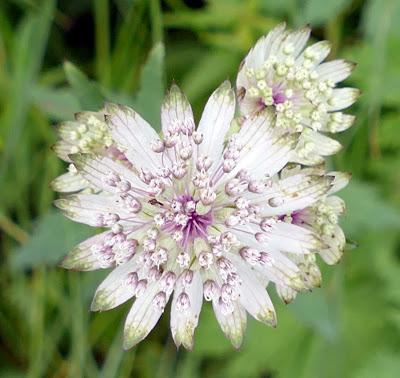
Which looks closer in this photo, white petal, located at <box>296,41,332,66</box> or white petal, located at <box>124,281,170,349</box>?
white petal, located at <box>124,281,170,349</box>

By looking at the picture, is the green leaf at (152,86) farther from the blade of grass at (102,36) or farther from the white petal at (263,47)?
the blade of grass at (102,36)

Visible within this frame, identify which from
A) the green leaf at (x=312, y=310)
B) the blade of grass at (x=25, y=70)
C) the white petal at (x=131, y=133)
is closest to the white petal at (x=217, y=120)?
the white petal at (x=131, y=133)

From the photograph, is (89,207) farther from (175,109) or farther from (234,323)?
(234,323)

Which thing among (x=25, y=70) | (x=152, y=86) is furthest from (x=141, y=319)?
(x=25, y=70)

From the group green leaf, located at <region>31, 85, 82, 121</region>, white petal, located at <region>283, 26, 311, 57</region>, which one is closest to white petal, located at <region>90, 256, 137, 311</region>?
white petal, located at <region>283, 26, 311, 57</region>

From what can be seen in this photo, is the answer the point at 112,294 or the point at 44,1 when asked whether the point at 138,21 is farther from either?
the point at 112,294

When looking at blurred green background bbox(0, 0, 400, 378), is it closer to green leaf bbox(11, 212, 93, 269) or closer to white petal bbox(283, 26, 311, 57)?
green leaf bbox(11, 212, 93, 269)

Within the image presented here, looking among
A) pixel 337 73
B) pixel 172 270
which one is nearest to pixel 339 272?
pixel 337 73
